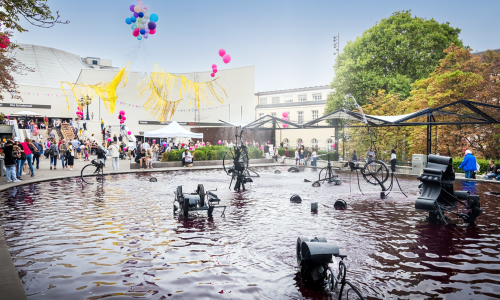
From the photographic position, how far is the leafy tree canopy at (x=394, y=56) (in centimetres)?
2994

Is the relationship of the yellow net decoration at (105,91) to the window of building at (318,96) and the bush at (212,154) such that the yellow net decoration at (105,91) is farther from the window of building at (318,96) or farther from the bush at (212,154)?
the window of building at (318,96)

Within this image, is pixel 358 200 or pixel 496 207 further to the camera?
pixel 358 200

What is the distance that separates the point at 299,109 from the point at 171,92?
2118 centimetres

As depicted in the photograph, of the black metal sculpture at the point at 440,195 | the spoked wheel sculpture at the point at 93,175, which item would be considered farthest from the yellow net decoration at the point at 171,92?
the black metal sculpture at the point at 440,195

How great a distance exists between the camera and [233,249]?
616cm

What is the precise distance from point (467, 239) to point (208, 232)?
5.29m

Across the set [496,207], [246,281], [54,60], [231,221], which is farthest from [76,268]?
[54,60]

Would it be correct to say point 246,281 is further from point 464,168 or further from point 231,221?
point 464,168

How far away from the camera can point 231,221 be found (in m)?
8.36

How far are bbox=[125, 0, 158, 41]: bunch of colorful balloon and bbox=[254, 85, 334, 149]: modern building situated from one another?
93.3ft

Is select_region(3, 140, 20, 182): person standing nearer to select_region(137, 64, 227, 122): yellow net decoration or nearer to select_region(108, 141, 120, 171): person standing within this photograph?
select_region(108, 141, 120, 171): person standing

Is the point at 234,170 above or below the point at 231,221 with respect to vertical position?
above

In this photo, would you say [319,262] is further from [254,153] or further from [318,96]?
[318,96]

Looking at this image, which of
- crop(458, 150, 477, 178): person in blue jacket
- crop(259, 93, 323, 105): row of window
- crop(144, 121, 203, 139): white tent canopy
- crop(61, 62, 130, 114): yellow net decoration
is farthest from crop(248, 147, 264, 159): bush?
crop(259, 93, 323, 105): row of window
